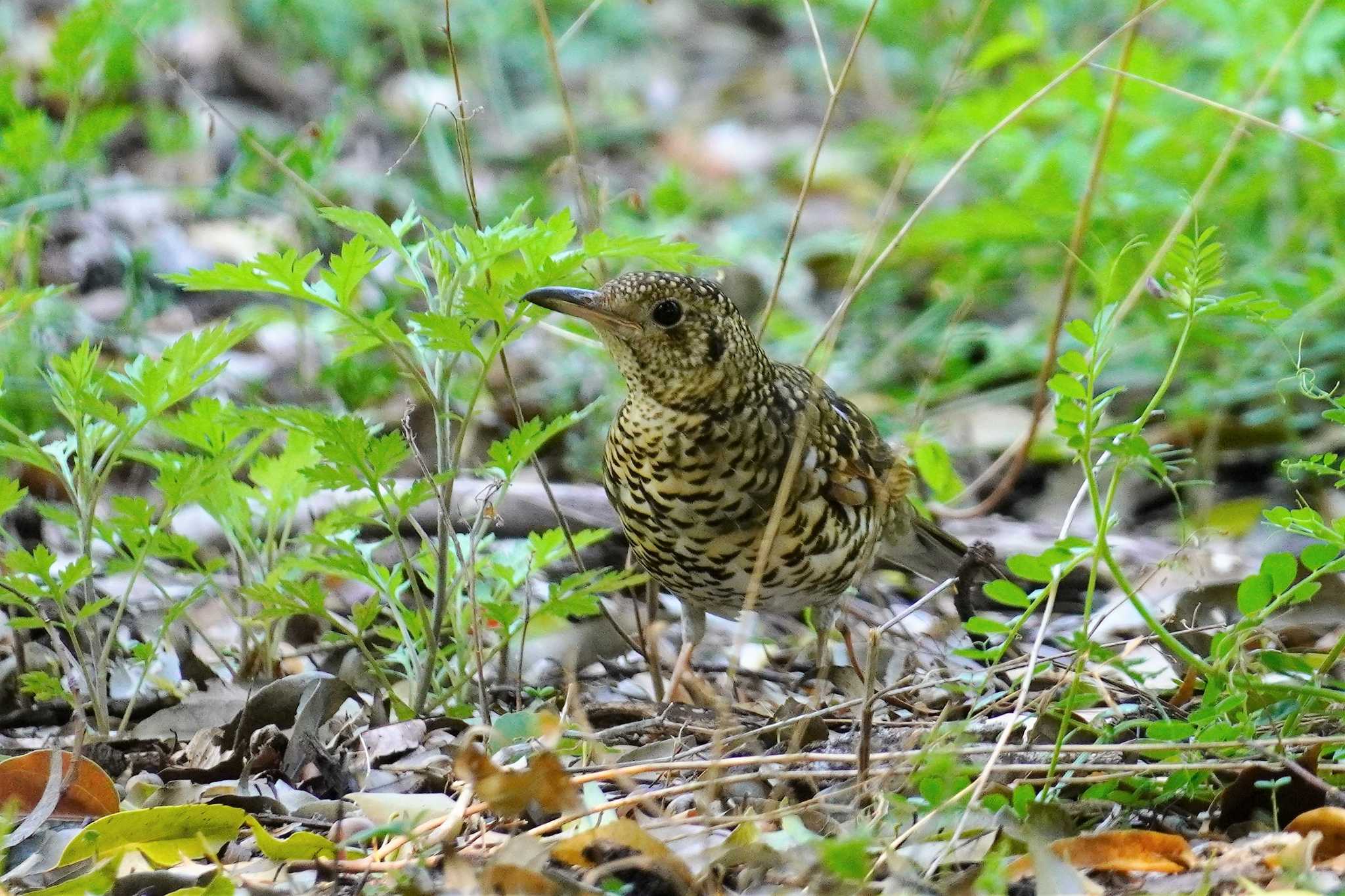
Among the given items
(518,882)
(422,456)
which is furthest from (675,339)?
(518,882)

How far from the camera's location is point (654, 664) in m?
3.33

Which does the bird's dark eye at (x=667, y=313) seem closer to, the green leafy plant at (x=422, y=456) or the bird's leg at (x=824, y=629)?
the green leafy plant at (x=422, y=456)

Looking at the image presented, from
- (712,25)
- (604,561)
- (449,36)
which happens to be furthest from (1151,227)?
(712,25)

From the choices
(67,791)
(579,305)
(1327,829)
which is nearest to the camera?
(1327,829)

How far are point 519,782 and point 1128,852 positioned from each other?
3.07 ft

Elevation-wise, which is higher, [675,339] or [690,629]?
[675,339]

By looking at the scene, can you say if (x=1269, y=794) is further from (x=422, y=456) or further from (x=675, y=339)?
(x=422, y=456)

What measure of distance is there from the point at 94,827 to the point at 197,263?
377cm

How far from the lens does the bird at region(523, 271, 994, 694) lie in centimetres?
321

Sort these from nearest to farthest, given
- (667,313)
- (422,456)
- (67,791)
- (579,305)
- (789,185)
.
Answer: (67,791) → (422,456) → (579,305) → (667,313) → (789,185)

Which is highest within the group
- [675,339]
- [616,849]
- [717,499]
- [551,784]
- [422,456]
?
[675,339]

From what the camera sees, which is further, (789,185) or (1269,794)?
(789,185)

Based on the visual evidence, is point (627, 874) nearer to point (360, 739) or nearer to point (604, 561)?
point (360, 739)

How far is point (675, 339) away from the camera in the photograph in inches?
127
